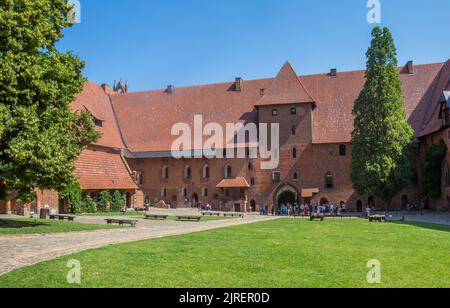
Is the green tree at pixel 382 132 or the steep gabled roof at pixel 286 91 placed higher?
the steep gabled roof at pixel 286 91

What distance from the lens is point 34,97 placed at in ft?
72.4

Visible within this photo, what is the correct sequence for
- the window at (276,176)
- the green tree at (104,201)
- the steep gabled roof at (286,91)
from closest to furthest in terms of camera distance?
the green tree at (104,201)
the window at (276,176)
the steep gabled roof at (286,91)

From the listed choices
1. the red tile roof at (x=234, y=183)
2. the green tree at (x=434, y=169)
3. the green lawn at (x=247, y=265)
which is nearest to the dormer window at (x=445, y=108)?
the green tree at (x=434, y=169)

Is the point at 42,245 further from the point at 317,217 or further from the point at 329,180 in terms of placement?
the point at 329,180

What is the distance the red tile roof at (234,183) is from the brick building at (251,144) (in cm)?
13

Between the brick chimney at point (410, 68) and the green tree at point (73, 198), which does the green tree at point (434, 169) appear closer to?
the brick chimney at point (410, 68)

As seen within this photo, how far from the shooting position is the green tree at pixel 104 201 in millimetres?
43562

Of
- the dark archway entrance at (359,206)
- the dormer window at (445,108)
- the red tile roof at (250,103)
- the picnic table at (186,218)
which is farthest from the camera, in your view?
the red tile roof at (250,103)

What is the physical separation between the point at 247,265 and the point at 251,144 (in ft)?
137

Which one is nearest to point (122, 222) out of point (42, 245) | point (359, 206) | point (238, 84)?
point (42, 245)

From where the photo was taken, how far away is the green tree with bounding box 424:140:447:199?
1708 inches

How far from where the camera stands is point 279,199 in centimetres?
5222

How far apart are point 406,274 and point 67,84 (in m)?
19.0
